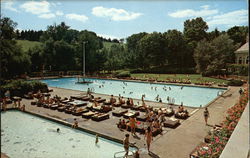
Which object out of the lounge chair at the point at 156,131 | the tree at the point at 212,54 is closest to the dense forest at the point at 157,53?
the tree at the point at 212,54

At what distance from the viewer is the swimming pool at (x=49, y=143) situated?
33.9 ft

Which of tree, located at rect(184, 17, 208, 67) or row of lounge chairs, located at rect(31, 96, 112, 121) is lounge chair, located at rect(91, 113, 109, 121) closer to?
row of lounge chairs, located at rect(31, 96, 112, 121)

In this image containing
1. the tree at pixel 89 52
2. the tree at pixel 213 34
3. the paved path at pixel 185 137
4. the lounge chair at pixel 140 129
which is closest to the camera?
the paved path at pixel 185 137

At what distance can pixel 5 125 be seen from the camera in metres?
14.4

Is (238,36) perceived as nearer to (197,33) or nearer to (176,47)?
(197,33)

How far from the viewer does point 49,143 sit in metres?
11.6

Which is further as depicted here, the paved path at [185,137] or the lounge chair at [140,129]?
the lounge chair at [140,129]

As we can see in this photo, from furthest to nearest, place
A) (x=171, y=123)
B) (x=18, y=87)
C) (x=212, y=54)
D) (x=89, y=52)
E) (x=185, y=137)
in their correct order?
(x=89, y=52), (x=212, y=54), (x=18, y=87), (x=171, y=123), (x=185, y=137)

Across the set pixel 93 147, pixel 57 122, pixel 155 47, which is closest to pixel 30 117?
pixel 57 122

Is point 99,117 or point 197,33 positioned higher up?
point 197,33

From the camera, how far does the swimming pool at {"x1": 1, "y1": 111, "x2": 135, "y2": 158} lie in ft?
33.9

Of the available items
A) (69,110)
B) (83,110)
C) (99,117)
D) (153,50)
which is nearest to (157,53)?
(153,50)

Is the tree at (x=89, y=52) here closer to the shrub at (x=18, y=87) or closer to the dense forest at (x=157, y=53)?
the dense forest at (x=157, y=53)

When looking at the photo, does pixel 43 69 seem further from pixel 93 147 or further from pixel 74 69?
pixel 93 147
